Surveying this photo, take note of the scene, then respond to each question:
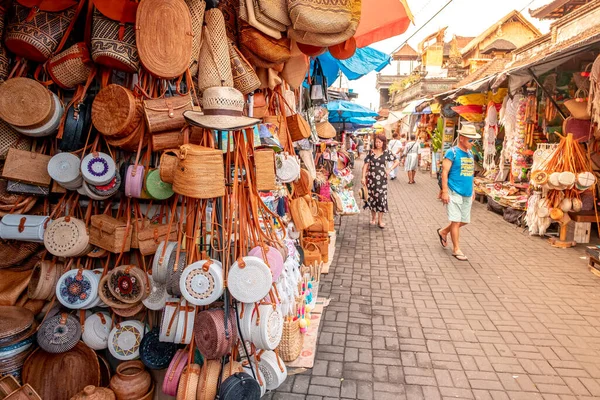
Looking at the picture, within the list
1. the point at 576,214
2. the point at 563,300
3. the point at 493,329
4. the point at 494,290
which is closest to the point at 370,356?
the point at 493,329

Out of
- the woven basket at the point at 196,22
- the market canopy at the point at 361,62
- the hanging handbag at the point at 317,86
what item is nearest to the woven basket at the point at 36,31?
the woven basket at the point at 196,22

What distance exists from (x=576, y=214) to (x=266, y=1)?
633cm

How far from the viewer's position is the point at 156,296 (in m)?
2.45

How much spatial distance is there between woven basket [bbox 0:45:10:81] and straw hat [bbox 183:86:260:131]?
3.72 ft

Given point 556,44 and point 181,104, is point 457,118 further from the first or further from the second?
point 181,104

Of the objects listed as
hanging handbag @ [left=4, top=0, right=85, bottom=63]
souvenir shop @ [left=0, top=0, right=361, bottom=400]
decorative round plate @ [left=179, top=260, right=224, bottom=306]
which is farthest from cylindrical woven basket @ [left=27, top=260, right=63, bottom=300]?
hanging handbag @ [left=4, top=0, right=85, bottom=63]

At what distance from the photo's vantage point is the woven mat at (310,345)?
10.2 feet

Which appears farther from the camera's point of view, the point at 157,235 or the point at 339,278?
the point at 339,278

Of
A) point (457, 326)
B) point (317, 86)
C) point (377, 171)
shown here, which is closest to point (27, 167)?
point (457, 326)

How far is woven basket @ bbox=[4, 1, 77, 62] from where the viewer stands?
2260 mm

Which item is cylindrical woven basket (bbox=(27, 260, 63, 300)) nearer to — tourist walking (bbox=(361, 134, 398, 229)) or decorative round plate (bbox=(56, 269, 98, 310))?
decorative round plate (bbox=(56, 269, 98, 310))

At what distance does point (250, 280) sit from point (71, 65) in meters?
1.59

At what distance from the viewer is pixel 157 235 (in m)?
2.41

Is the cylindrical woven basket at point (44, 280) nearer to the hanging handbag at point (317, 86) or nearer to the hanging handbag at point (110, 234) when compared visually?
the hanging handbag at point (110, 234)
